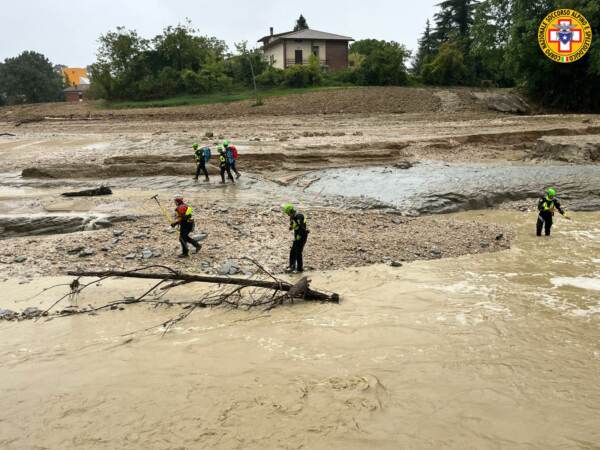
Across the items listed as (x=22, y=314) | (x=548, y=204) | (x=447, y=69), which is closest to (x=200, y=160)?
(x=22, y=314)

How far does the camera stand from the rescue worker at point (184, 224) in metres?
9.84

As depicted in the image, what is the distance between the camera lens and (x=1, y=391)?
5.66 m

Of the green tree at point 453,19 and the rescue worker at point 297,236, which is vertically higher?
the green tree at point 453,19

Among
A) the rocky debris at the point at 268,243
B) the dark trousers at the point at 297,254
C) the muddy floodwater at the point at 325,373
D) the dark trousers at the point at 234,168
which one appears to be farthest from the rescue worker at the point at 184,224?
the dark trousers at the point at 234,168

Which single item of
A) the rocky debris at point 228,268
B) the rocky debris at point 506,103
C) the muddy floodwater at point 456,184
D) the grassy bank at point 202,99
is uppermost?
the grassy bank at point 202,99

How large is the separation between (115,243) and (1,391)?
18.1ft

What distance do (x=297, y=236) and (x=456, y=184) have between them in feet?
26.9

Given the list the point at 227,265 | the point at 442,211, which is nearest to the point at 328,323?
the point at 227,265

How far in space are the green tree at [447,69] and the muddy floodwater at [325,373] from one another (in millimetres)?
35377

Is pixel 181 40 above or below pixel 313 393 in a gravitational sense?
above

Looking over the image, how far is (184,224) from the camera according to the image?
A: 10000 mm

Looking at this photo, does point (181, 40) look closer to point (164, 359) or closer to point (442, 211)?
point (442, 211)

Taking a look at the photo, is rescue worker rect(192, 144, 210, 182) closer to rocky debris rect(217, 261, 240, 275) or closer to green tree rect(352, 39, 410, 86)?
rocky debris rect(217, 261, 240, 275)

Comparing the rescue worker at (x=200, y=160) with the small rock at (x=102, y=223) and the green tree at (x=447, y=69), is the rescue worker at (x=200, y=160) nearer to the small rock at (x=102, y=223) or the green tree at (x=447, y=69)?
the small rock at (x=102, y=223)
